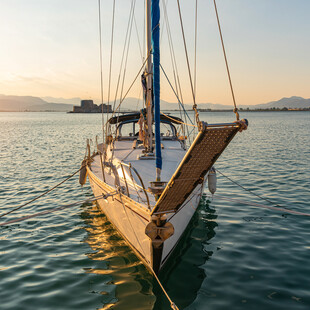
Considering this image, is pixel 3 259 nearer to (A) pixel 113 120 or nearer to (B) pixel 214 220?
(B) pixel 214 220

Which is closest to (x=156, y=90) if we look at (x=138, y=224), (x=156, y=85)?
(x=156, y=85)

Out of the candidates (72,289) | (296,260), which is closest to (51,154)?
(72,289)

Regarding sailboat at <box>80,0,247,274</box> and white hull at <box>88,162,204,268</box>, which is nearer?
sailboat at <box>80,0,247,274</box>

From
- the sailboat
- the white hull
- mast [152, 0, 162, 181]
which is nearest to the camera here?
the sailboat

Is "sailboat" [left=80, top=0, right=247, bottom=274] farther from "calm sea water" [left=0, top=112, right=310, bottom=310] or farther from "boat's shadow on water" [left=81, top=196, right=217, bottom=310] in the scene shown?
"calm sea water" [left=0, top=112, right=310, bottom=310]

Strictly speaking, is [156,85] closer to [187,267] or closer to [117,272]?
[187,267]

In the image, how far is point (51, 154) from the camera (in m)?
24.6

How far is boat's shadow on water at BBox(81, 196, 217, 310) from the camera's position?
5.55m

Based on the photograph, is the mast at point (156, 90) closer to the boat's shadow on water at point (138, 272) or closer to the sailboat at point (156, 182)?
the sailboat at point (156, 182)

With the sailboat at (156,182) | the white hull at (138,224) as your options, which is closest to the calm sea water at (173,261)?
the white hull at (138,224)

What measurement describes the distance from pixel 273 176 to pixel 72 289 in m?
12.4

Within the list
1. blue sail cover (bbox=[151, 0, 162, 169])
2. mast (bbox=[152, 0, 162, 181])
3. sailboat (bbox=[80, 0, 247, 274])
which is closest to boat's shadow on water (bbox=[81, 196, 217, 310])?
sailboat (bbox=[80, 0, 247, 274])

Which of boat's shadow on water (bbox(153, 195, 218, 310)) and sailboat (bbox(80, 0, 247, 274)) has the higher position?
sailboat (bbox(80, 0, 247, 274))

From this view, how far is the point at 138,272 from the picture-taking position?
21.1 ft
